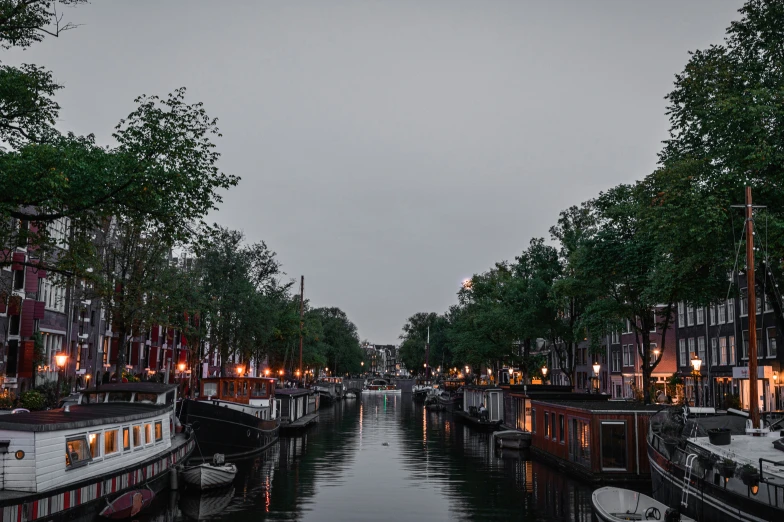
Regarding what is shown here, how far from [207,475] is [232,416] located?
10.5 m

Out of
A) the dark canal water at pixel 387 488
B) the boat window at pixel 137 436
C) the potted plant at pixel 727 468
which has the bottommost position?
the dark canal water at pixel 387 488

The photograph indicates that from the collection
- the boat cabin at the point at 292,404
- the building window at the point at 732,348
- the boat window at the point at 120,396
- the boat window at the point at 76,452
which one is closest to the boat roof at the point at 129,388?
the boat window at the point at 120,396

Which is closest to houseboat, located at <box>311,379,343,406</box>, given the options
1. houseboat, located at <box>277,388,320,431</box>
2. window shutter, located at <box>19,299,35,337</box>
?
houseboat, located at <box>277,388,320,431</box>

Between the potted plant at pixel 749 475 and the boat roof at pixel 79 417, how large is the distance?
18.9 m

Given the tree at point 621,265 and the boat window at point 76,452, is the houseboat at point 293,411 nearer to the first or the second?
the tree at point 621,265

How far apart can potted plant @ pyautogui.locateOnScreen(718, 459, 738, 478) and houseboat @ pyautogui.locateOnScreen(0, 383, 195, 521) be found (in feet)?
60.4

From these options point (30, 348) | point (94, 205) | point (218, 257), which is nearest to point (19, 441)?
point (94, 205)

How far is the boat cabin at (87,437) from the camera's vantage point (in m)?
20.8

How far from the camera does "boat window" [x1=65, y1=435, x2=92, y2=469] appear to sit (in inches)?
900

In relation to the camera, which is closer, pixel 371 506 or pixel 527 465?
pixel 371 506

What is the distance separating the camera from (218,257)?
7000 cm

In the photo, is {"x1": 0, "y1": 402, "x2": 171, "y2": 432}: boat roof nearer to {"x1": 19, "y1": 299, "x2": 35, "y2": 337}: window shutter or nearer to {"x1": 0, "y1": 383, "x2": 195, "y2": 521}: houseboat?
{"x1": 0, "y1": 383, "x2": 195, "y2": 521}: houseboat

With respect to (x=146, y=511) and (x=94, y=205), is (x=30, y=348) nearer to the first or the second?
(x=146, y=511)

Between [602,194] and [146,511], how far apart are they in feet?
127
